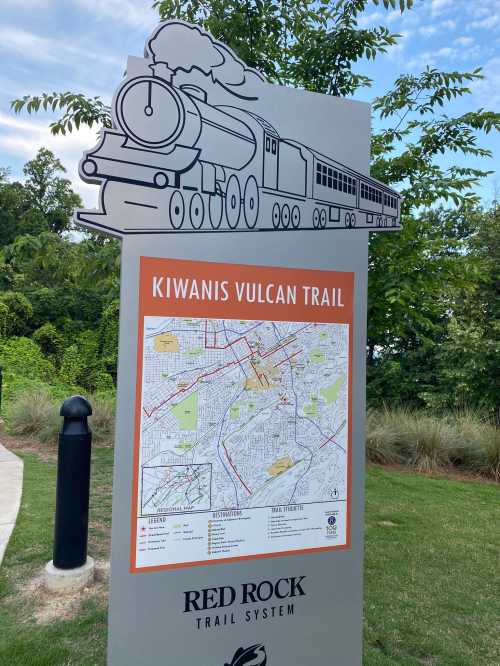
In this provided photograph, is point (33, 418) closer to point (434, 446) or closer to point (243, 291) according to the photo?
point (434, 446)

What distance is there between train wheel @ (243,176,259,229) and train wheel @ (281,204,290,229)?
0.15 meters

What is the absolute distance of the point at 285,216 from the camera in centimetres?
286

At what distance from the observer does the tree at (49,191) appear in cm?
2669

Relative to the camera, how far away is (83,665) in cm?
295

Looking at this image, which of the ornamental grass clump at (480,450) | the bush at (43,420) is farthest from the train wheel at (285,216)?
the ornamental grass clump at (480,450)

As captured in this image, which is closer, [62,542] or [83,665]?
[83,665]

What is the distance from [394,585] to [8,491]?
4.25 m

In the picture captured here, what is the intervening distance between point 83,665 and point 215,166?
2857 millimetres

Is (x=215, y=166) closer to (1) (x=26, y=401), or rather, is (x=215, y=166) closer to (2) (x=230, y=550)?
(2) (x=230, y=550)

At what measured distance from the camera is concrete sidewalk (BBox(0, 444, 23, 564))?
189 inches

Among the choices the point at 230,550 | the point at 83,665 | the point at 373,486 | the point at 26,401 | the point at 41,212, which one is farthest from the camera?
the point at 41,212

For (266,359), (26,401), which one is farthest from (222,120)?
(26,401)

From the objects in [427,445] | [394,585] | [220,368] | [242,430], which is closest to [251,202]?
[220,368]

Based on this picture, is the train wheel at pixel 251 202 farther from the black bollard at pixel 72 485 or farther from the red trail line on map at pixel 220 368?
the black bollard at pixel 72 485
